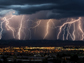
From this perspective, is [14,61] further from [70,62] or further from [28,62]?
[70,62]

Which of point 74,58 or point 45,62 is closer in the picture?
point 45,62

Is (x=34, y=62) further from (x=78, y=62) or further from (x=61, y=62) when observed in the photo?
(x=78, y=62)

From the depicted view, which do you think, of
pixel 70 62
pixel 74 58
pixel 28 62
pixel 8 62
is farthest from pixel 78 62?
pixel 8 62

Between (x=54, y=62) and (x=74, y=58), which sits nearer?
(x=54, y=62)

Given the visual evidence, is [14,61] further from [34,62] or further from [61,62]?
[61,62]

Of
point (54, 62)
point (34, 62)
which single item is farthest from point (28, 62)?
point (54, 62)

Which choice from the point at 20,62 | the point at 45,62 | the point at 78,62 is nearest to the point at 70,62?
the point at 78,62
